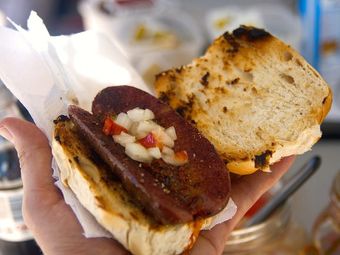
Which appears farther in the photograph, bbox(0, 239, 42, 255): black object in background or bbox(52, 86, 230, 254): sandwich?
bbox(0, 239, 42, 255): black object in background

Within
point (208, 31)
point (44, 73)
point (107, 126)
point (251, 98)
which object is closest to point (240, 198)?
point (251, 98)

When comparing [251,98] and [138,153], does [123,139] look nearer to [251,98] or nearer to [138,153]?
[138,153]

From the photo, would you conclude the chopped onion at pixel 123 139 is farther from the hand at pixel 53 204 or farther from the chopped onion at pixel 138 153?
the hand at pixel 53 204

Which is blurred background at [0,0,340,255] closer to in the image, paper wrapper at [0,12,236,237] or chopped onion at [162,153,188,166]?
paper wrapper at [0,12,236,237]

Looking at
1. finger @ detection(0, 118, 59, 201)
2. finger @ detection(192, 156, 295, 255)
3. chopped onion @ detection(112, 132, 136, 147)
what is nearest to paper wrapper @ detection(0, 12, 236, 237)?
finger @ detection(0, 118, 59, 201)

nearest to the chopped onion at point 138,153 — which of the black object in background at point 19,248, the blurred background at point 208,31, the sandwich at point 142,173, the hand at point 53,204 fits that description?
the sandwich at point 142,173

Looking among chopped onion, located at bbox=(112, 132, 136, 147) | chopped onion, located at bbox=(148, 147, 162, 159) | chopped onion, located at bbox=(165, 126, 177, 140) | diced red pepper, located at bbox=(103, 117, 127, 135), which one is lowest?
chopped onion, located at bbox=(148, 147, 162, 159)

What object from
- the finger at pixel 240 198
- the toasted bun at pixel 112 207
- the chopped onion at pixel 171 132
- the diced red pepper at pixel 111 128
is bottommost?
the finger at pixel 240 198
